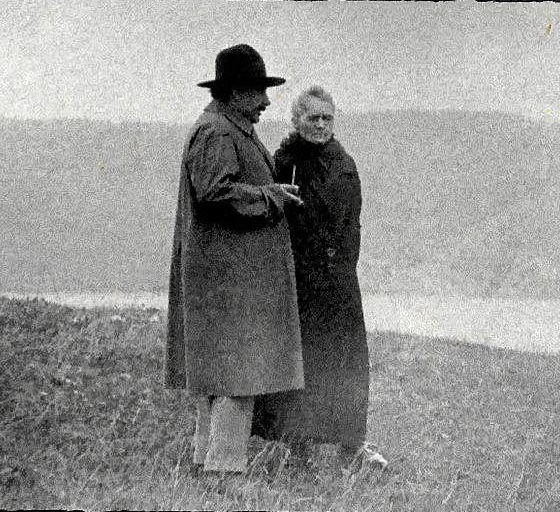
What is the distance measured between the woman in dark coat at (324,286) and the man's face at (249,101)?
2.14 ft

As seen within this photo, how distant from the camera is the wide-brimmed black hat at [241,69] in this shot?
483 centimetres

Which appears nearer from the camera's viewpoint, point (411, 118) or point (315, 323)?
point (315, 323)

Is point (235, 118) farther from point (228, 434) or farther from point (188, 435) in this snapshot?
point (188, 435)

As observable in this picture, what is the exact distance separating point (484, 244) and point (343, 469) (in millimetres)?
15320

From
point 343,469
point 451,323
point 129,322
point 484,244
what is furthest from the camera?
point 484,244

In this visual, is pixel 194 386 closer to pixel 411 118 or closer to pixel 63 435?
pixel 63 435

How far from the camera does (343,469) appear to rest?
5688 mm

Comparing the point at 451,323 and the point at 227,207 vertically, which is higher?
the point at 227,207

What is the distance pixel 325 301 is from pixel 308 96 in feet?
4.28

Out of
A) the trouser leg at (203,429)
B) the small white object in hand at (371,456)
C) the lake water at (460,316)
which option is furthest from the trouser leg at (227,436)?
the lake water at (460,316)

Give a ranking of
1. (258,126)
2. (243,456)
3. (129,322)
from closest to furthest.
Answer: (243,456) < (129,322) < (258,126)

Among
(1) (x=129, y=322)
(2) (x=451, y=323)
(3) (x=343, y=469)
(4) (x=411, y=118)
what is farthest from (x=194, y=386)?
(4) (x=411, y=118)

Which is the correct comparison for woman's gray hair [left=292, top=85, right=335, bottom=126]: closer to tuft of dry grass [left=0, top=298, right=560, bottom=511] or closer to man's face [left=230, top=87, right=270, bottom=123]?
man's face [left=230, top=87, right=270, bottom=123]

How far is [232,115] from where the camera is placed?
4.89 metres
